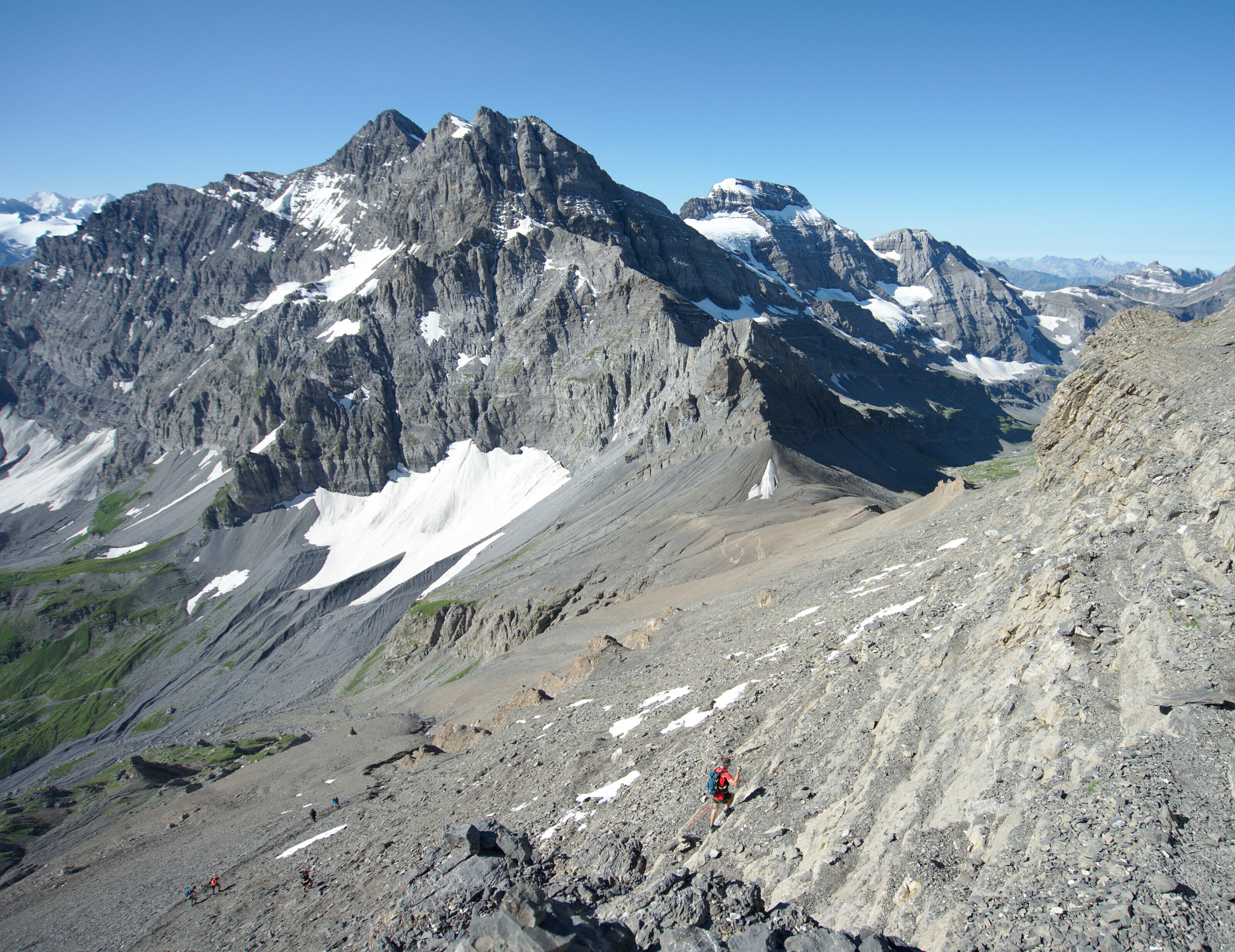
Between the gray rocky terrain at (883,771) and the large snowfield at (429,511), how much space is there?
8936 centimetres

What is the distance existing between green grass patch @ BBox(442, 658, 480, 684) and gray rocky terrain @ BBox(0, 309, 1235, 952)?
29292mm

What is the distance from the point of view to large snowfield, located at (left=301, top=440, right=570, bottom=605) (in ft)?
427

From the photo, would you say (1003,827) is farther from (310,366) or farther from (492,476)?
(310,366)

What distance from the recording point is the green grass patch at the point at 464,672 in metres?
71.2

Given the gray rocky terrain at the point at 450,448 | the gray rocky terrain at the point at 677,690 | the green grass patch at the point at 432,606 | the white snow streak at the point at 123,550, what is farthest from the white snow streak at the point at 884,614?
the white snow streak at the point at 123,550

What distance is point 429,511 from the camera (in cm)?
14462

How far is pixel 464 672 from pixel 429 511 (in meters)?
76.8

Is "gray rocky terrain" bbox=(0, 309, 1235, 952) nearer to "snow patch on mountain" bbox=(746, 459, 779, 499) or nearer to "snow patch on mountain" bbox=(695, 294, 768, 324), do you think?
"snow patch on mountain" bbox=(746, 459, 779, 499)

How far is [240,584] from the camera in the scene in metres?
134

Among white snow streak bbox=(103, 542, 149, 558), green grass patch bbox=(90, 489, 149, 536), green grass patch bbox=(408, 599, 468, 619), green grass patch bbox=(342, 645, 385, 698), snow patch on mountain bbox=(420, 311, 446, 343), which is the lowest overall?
green grass patch bbox=(342, 645, 385, 698)

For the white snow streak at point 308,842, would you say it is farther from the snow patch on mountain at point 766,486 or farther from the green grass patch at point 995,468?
the green grass patch at point 995,468

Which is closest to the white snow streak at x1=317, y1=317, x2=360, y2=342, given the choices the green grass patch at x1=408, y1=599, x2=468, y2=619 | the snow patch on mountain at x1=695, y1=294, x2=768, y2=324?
the snow patch on mountain at x1=695, y1=294, x2=768, y2=324

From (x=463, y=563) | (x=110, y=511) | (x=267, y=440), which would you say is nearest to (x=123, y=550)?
(x=110, y=511)

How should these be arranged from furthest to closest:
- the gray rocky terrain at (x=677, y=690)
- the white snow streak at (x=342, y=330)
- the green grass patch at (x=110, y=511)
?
the green grass patch at (x=110, y=511)
the white snow streak at (x=342, y=330)
the gray rocky terrain at (x=677, y=690)
